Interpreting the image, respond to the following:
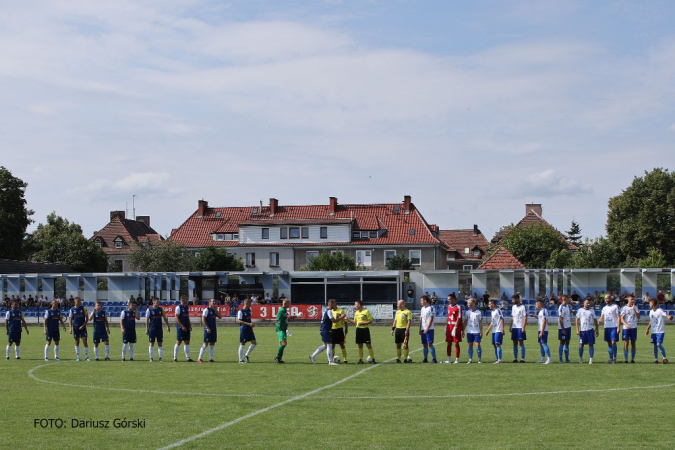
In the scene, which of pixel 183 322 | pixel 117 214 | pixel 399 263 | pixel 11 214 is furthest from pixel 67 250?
pixel 183 322

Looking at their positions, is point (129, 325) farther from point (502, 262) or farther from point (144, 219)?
point (144, 219)

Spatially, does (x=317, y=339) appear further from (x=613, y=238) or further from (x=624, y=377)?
(x=613, y=238)

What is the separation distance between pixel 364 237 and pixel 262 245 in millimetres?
11395

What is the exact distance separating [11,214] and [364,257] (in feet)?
121

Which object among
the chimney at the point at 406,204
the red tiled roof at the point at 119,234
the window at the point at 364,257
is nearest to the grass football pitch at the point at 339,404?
the window at the point at 364,257

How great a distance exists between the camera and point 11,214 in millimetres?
77000

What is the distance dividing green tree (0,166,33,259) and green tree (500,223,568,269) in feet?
163

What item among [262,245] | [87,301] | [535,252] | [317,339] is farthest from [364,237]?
[317,339]

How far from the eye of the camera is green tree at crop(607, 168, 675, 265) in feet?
242

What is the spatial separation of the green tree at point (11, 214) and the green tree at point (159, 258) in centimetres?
1123

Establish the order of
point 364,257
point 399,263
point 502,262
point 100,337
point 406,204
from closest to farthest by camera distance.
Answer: point 100,337 → point 502,262 → point 399,263 → point 364,257 → point 406,204

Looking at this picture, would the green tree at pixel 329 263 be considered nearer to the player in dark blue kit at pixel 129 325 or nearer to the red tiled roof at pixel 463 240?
the red tiled roof at pixel 463 240

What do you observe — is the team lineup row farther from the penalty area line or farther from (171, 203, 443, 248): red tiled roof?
(171, 203, 443, 248): red tiled roof

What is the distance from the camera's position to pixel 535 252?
81562 millimetres
